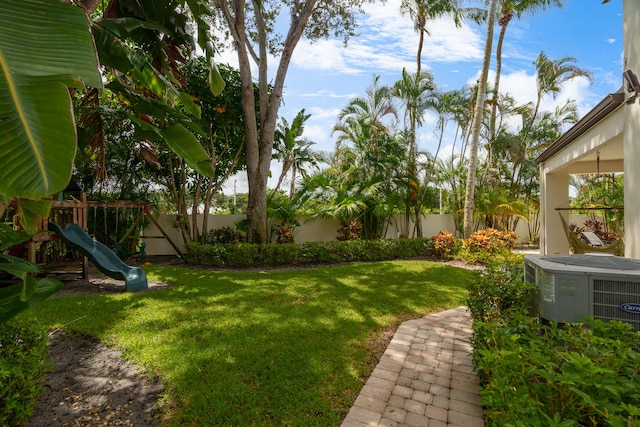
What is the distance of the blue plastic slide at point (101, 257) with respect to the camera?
638cm

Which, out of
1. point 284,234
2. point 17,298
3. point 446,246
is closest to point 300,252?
point 284,234

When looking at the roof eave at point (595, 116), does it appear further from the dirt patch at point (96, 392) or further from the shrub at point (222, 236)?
the shrub at point (222, 236)

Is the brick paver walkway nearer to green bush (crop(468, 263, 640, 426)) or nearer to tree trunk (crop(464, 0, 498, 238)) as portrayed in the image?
green bush (crop(468, 263, 640, 426))

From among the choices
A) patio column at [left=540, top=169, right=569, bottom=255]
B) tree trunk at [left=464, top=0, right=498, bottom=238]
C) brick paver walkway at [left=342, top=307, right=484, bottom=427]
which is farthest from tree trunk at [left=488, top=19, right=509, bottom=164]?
brick paver walkway at [left=342, top=307, right=484, bottom=427]

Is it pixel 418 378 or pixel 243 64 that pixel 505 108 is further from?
pixel 418 378

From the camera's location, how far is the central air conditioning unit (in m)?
2.38

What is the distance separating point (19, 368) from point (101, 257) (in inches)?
216

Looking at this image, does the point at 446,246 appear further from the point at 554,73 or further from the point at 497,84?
the point at 554,73

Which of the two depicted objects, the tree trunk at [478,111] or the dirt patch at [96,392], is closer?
the dirt patch at [96,392]

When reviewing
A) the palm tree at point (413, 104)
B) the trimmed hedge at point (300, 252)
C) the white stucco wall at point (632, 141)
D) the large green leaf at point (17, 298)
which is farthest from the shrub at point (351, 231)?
the large green leaf at point (17, 298)

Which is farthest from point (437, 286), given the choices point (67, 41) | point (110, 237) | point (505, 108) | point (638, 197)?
point (505, 108)

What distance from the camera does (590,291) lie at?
8.12 feet

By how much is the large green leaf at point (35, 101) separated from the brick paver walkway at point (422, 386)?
8.02 ft

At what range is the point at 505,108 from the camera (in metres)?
14.6
